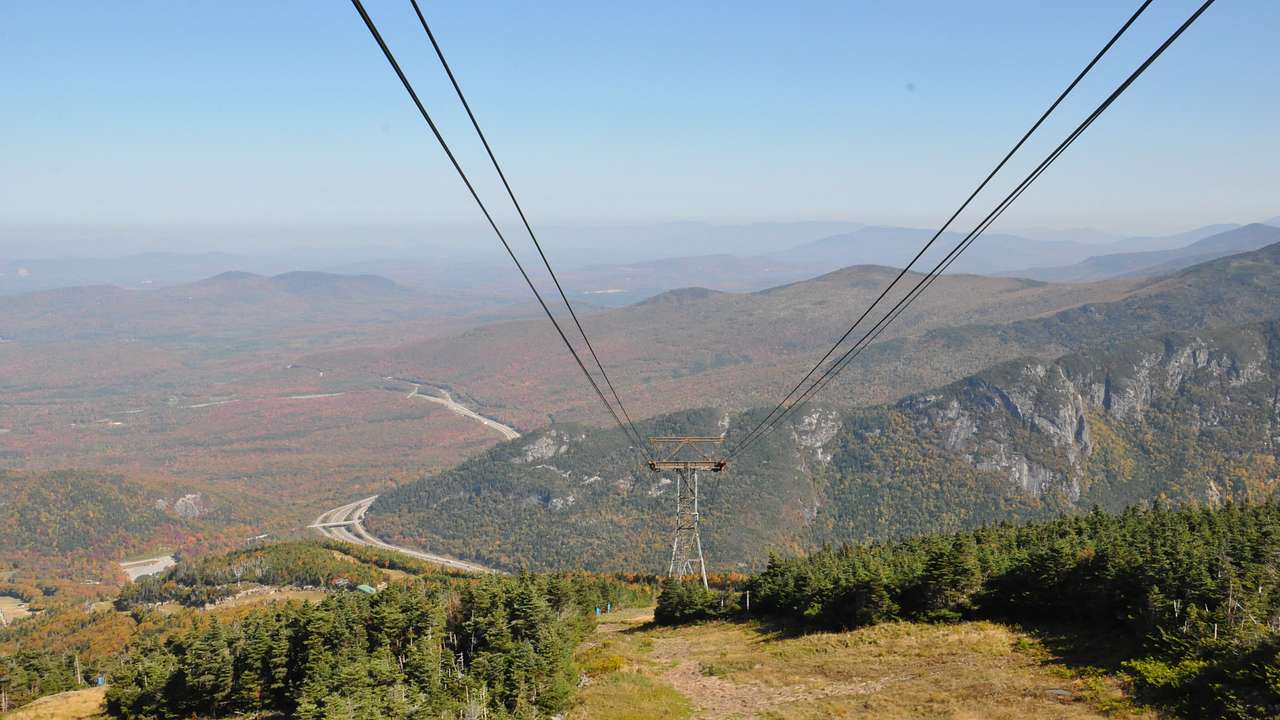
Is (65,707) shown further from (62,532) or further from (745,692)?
(62,532)

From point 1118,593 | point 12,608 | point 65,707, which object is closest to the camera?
point 1118,593

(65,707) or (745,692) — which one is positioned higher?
(745,692)

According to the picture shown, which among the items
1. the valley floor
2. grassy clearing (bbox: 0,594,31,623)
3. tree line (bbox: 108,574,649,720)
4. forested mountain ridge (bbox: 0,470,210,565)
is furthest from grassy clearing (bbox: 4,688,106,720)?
forested mountain ridge (bbox: 0,470,210,565)

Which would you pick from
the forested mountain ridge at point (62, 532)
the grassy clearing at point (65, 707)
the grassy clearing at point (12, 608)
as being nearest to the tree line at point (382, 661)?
the grassy clearing at point (65, 707)

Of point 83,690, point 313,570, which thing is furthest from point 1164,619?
point 313,570

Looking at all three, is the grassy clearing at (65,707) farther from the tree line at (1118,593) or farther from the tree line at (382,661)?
the tree line at (1118,593)

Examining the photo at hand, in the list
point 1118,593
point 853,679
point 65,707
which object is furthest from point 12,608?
point 1118,593
